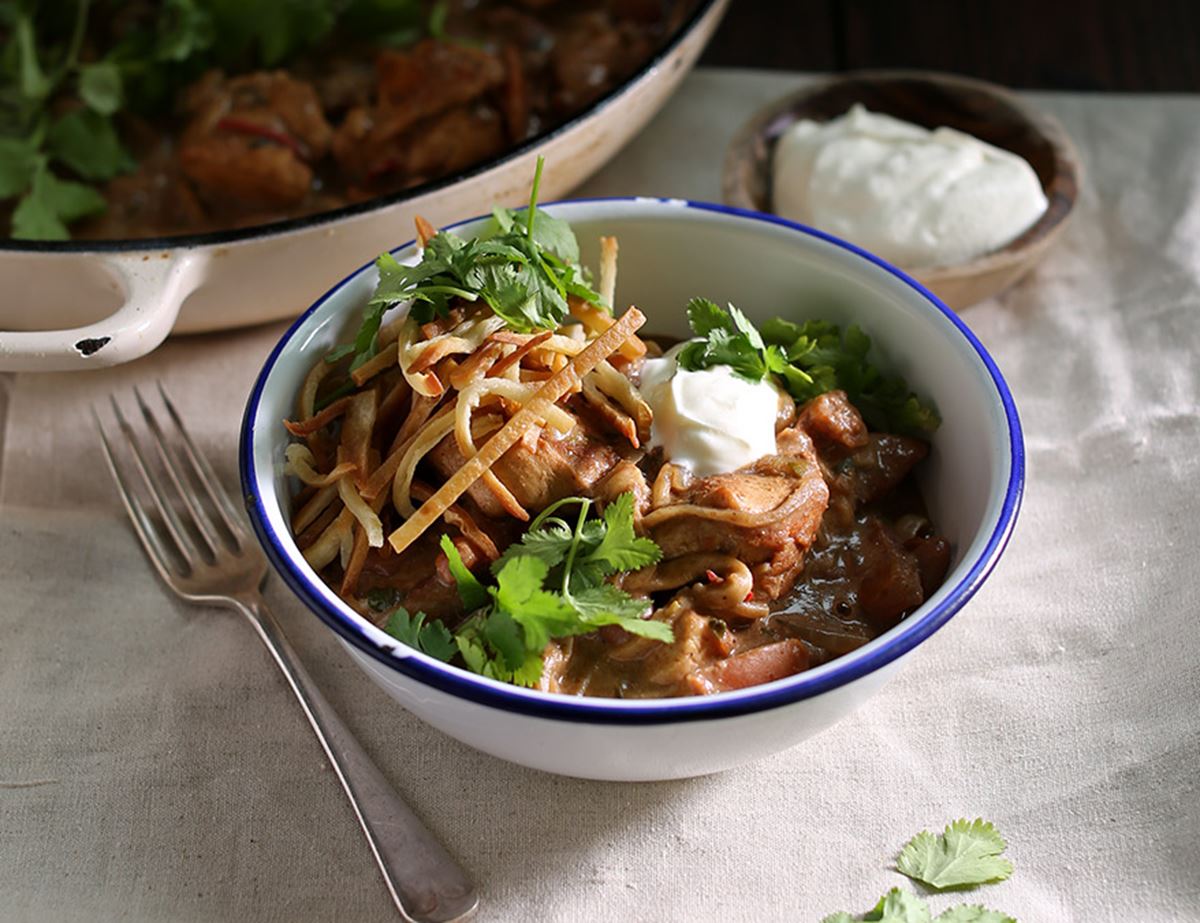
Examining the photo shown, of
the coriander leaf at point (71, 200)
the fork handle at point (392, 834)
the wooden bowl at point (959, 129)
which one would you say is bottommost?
the fork handle at point (392, 834)

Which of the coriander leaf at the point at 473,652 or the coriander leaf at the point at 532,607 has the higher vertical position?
the coriander leaf at the point at 532,607

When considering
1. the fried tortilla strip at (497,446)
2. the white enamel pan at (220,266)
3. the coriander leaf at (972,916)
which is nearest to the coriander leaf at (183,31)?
the white enamel pan at (220,266)

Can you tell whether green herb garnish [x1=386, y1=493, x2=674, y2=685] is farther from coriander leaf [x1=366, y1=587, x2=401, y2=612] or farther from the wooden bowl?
the wooden bowl

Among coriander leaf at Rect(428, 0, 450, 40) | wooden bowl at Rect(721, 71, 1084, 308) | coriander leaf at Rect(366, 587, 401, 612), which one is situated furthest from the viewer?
coriander leaf at Rect(428, 0, 450, 40)

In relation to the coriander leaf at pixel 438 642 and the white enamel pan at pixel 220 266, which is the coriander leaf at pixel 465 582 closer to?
the coriander leaf at pixel 438 642

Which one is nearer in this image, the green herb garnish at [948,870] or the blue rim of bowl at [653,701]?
the blue rim of bowl at [653,701]

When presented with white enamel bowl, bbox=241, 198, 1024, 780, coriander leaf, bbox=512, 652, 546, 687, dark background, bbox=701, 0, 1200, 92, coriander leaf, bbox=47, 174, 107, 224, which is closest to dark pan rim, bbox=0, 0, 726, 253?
white enamel bowl, bbox=241, 198, 1024, 780

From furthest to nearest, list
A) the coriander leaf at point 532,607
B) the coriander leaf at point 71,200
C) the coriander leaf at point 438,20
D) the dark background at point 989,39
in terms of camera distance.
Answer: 1. the dark background at point 989,39
2. the coriander leaf at point 438,20
3. the coriander leaf at point 71,200
4. the coriander leaf at point 532,607
